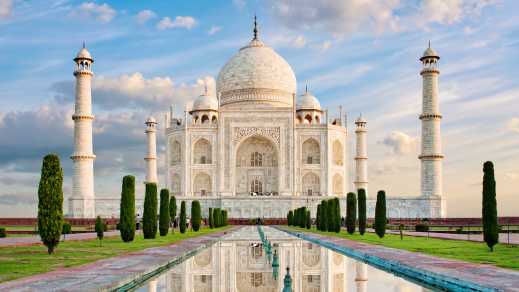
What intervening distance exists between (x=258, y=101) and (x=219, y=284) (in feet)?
101

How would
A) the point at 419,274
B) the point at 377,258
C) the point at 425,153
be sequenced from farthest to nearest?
the point at 425,153, the point at 377,258, the point at 419,274

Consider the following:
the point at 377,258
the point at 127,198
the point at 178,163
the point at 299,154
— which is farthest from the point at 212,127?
the point at 377,258

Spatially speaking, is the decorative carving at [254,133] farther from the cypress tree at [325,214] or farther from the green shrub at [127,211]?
the green shrub at [127,211]

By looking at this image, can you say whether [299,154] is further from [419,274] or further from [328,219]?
[419,274]

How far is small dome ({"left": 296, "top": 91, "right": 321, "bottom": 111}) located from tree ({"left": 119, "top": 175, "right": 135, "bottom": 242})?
24572mm

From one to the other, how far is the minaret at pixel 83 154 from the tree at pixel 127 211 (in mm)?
15908

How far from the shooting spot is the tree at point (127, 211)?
13.7m

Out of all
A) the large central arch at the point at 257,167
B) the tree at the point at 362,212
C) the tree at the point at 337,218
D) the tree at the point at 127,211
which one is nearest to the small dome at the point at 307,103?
the large central arch at the point at 257,167

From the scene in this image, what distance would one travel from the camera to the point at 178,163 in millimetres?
35531

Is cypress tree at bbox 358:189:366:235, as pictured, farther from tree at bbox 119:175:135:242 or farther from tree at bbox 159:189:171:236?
tree at bbox 119:175:135:242

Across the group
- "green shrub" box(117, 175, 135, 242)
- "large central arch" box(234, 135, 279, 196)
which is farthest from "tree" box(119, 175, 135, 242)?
"large central arch" box(234, 135, 279, 196)

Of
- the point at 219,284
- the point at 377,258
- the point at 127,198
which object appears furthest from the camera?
the point at 127,198

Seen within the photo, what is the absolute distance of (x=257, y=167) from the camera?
36062 mm

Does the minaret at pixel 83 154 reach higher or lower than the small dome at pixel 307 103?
lower
